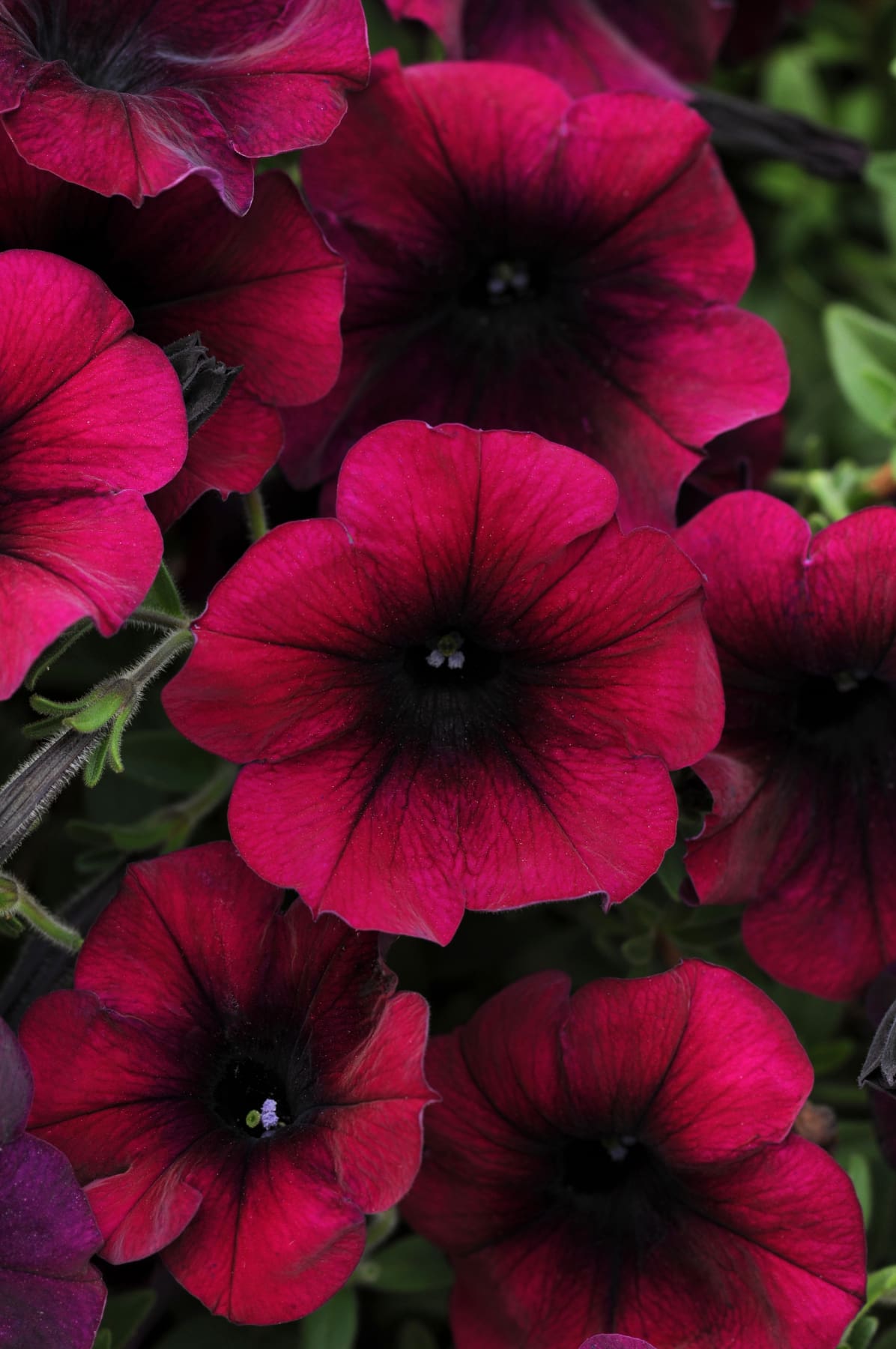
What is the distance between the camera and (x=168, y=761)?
830 millimetres

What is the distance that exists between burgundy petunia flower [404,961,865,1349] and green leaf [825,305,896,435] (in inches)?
18.8

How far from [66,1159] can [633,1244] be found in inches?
11.5

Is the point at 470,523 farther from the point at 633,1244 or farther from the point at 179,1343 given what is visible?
the point at 179,1343

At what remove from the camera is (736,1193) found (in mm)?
651

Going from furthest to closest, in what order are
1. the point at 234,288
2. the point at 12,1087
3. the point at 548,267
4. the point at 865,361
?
the point at 865,361 < the point at 548,267 < the point at 234,288 < the point at 12,1087

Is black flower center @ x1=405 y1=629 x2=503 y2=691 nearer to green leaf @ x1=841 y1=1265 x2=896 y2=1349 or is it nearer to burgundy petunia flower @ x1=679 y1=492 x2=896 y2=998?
burgundy petunia flower @ x1=679 y1=492 x2=896 y2=998

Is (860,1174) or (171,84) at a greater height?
(171,84)

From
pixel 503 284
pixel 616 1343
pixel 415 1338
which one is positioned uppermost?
pixel 503 284

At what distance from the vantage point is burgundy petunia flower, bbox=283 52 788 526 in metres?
0.70

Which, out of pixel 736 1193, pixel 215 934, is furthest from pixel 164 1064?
pixel 736 1193

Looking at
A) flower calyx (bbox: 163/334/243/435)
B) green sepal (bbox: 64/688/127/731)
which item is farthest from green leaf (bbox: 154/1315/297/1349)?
flower calyx (bbox: 163/334/243/435)

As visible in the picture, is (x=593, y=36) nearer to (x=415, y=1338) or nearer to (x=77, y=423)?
(x=77, y=423)

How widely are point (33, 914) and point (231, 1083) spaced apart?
0.42 ft

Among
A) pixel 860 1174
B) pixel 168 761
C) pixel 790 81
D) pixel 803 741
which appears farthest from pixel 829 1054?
pixel 790 81
